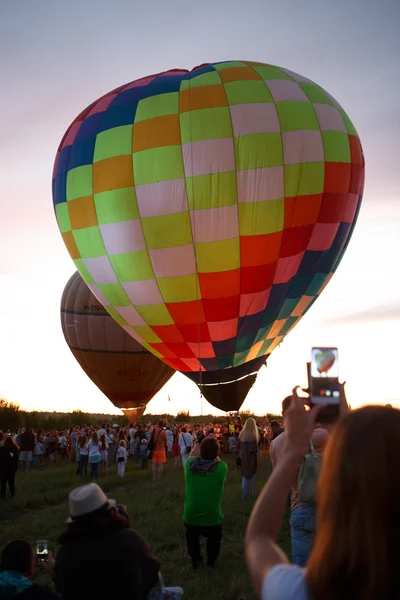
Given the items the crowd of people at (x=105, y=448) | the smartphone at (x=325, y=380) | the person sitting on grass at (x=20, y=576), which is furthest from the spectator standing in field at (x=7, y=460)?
the smartphone at (x=325, y=380)

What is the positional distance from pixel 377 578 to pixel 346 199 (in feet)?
36.1

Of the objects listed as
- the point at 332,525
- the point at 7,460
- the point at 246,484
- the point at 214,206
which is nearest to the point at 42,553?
the point at 332,525

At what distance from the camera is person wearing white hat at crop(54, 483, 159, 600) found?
2.58 metres

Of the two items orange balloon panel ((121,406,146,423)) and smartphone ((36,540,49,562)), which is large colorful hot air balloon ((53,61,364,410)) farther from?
orange balloon panel ((121,406,146,423))

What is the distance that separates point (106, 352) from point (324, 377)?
19.4 m

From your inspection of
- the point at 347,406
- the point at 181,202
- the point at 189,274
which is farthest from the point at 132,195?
the point at 347,406

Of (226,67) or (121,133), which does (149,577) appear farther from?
(226,67)

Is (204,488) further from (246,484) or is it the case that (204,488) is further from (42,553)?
(246,484)

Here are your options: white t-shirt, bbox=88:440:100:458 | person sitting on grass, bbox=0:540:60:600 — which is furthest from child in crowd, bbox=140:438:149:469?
person sitting on grass, bbox=0:540:60:600

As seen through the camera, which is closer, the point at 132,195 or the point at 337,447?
the point at 337,447

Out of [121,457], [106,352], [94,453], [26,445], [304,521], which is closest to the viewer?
[304,521]

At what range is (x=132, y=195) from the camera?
11.0 m

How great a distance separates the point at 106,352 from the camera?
20906mm

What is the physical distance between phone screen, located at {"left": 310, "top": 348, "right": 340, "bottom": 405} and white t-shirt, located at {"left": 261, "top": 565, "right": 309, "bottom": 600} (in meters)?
0.49
